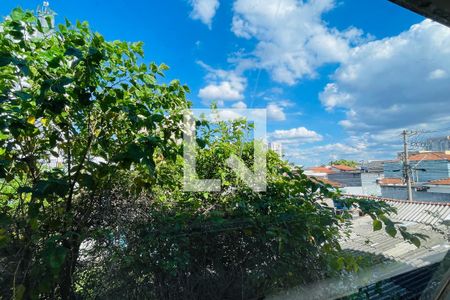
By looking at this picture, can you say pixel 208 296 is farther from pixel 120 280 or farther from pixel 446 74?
pixel 446 74

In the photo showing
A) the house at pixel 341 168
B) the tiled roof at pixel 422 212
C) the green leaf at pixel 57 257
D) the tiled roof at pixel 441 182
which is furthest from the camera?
the house at pixel 341 168

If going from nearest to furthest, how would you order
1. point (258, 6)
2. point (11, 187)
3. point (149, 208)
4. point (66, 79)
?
1. point (66, 79)
2. point (11, 187)
3. point (258, 6)
4. point (149, 208)

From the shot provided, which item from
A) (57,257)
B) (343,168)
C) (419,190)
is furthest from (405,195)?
(57,257)

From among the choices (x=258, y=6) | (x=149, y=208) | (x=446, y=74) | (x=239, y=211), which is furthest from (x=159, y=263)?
Answer: (x=446, y=74)

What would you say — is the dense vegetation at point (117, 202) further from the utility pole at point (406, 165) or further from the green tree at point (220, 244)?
the utility pole at point (406, 165)

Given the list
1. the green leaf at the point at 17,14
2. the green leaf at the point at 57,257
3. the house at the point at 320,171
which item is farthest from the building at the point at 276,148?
the green leaf at the point at 17,14

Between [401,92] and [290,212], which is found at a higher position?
[401,92]

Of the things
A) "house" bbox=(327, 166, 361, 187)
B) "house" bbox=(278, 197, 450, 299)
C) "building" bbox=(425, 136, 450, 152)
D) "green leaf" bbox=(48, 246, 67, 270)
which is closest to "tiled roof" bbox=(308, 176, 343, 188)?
"house" bbox=(327, 166, 361, 187)

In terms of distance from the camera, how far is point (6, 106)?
3.28ft

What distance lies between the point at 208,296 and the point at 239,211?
431 millimetres

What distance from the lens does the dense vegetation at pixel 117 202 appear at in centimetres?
104

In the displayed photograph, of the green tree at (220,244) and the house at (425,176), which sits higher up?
the house at (425,176)

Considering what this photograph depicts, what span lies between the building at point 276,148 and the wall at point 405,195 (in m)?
0.58

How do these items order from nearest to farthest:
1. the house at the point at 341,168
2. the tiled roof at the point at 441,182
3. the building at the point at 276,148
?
the tiled roof at the point at 441,182 < the house at the point at 341,168 < the building at the point at 276,148
